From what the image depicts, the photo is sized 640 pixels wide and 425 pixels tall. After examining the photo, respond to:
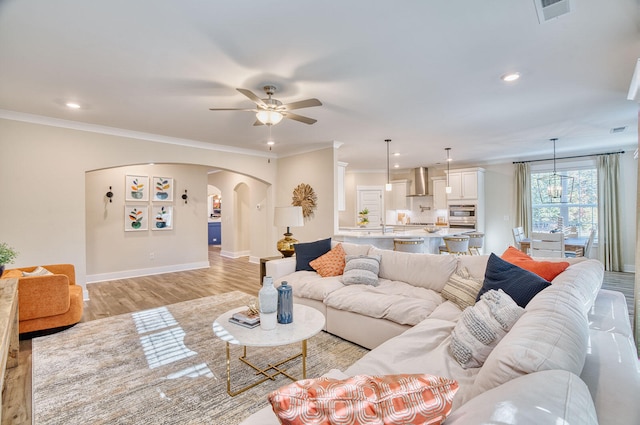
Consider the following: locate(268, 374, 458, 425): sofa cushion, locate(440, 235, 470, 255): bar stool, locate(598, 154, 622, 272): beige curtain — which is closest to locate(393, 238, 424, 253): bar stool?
locate(440, 235, 470, 255): bar stool

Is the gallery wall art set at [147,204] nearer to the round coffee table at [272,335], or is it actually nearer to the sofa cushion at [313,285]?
the sofa cushion at [313,285]

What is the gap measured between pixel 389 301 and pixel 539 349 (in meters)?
1.86

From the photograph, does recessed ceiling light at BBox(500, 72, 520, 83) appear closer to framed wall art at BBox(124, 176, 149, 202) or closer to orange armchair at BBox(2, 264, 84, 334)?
orange armchair at BBox(2, 264, 84, 334)

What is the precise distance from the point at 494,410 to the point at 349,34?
2.35m

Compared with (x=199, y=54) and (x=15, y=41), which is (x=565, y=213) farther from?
(x=15, y=41)

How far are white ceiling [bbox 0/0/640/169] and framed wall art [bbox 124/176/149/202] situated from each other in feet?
6.76

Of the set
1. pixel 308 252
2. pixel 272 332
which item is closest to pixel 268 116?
pixel 308 252

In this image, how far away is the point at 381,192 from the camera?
9.39m

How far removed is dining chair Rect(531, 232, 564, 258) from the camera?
206 inches

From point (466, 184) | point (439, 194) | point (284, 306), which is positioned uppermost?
point (466, 184)

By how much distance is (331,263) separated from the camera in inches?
151

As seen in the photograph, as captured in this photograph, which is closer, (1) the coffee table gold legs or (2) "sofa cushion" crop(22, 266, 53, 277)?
(1) the coffee table gold legs

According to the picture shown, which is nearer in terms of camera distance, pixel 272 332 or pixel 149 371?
pixel 272 332

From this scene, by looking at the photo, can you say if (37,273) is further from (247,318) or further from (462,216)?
(462,216)
